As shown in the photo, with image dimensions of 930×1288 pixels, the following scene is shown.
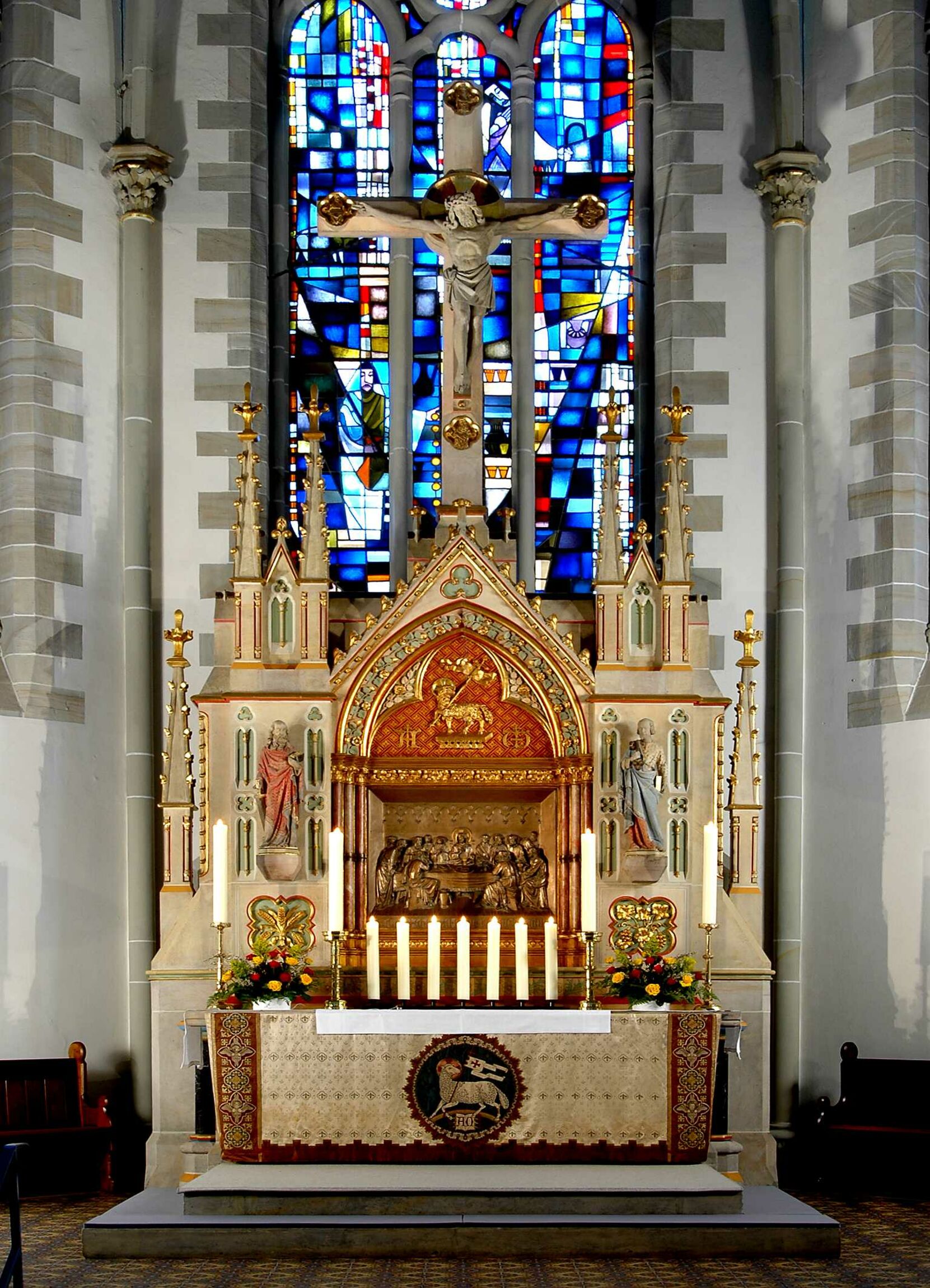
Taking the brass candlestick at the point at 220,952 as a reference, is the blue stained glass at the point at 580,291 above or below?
above

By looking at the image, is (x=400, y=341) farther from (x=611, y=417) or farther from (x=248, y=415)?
(x=611, y=417)

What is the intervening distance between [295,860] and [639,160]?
6501 millimetres

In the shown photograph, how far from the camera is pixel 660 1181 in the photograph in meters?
9.34

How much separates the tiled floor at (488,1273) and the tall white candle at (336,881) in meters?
2.07

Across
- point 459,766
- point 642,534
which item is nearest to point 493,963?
point 459,766

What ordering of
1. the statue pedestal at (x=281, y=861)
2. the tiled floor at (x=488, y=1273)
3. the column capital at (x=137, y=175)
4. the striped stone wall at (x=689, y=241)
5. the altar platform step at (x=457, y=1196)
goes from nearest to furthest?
the tiled floor at (x=488, y=1273) → the altar platform step at (x=457, y=1196) → the statue pedestal at (x=281, y=861) → the column capital at (x=137, y=175) → the striped stone wall at (x=689, y=241)

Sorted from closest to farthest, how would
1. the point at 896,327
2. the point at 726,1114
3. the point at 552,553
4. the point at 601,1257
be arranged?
the point at 601,1257
the point at 726,1114
the point at 896,327
the point at 552,553

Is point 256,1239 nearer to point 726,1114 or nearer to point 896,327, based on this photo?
point 726,1114

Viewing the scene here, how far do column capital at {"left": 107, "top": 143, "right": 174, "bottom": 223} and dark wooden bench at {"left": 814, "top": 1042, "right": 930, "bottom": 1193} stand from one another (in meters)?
7.77

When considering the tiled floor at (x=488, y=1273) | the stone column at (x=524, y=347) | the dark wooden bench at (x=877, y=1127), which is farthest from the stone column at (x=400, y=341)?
the tiled floor at (x=488, y=1273)

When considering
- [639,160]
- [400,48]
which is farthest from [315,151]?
[639,160]

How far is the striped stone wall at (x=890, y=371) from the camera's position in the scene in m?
12.7

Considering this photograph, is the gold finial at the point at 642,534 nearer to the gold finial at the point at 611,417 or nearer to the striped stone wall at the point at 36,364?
the gold finial at the point at 611,417

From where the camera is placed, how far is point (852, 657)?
12859 mm
